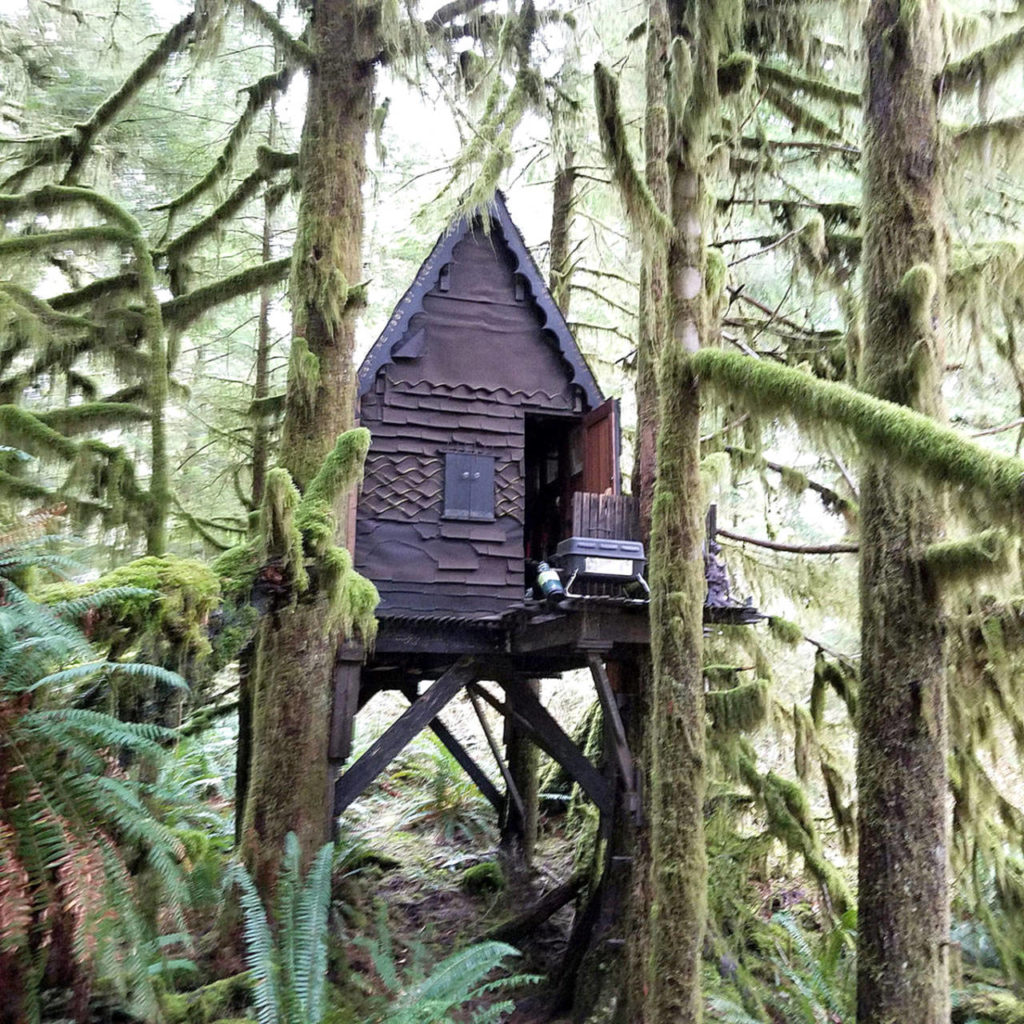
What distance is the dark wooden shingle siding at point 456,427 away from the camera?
9312mm

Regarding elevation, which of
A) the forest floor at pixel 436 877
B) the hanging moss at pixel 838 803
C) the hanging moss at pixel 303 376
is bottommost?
the forest floor at pixel 436 877

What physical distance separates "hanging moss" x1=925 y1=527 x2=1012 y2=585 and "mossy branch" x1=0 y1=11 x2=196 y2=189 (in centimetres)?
737

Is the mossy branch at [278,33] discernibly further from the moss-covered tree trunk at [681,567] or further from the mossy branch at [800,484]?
the mossy branch at [800,484]

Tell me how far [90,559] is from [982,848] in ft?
25.7

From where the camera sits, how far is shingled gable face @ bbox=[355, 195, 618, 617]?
30.6ft

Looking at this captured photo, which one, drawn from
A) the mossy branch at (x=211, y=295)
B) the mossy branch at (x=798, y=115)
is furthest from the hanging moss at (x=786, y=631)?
the mossy branch at (x=211, y=295)

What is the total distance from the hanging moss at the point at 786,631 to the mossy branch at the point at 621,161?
4.94m

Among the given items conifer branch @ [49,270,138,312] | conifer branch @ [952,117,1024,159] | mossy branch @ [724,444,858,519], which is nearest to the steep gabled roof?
mossy branch @ [724,444,858,519]

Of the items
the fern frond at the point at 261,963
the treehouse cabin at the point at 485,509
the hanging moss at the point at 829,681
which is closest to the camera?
the fern frond at the point at 261,963

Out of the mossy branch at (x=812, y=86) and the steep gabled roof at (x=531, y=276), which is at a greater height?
the mossy branch at (x=812, y=86)

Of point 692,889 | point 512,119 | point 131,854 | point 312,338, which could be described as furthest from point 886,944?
point 512,119

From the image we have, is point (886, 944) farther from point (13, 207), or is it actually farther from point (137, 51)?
point (137, 51)

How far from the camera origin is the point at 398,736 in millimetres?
8625

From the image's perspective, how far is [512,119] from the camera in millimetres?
7797
